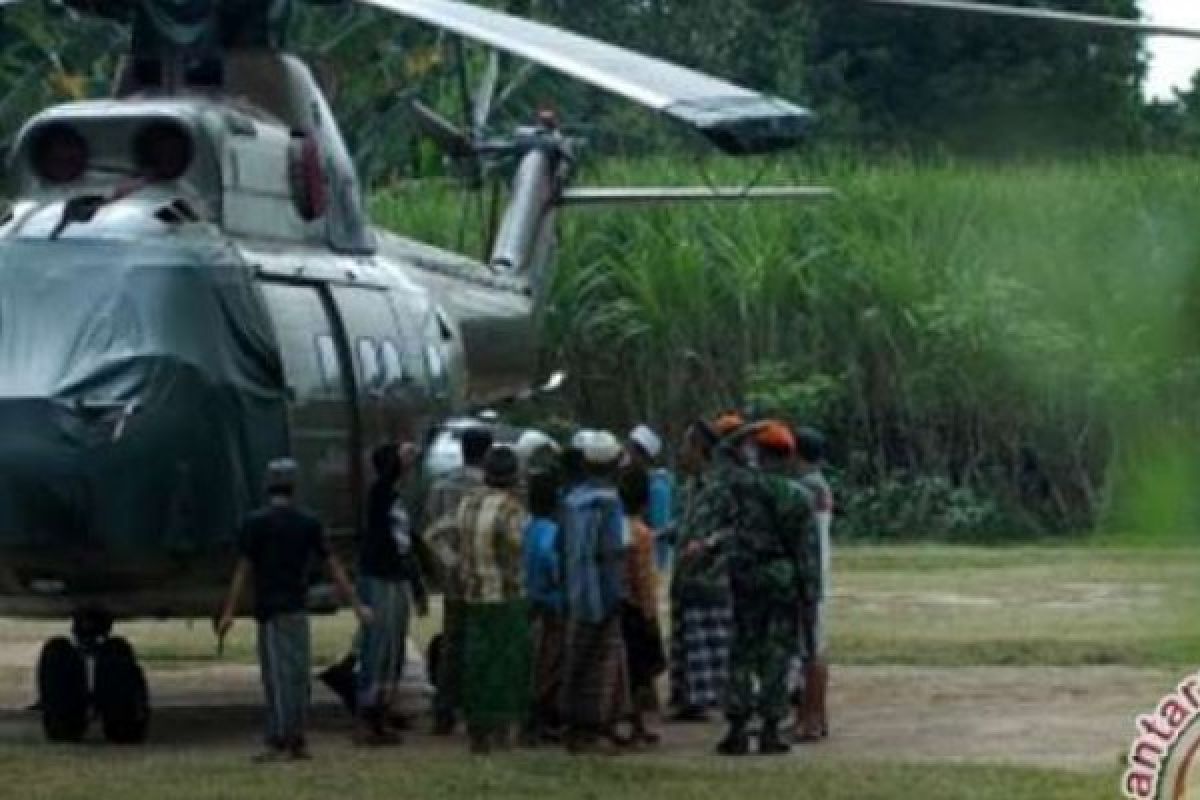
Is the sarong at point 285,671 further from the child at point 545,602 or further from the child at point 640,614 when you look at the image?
the child at point 640,614

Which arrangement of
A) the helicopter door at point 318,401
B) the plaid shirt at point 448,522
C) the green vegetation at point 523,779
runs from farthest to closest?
the helicopter door at point 318,401, the plaid shirt at point 448,522, the green vegetation at point 523,779

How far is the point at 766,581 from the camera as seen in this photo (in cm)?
1537

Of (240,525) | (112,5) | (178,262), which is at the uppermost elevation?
(112,5)

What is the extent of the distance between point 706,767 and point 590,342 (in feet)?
72.2

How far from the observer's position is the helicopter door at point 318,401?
16.6 meters

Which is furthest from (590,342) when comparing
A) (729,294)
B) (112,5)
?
(112,5)

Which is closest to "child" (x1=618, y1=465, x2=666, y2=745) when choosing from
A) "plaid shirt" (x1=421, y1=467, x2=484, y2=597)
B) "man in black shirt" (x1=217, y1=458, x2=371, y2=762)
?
"plaid shirt" (x1=421, y1=467, x2=484, y2=597)

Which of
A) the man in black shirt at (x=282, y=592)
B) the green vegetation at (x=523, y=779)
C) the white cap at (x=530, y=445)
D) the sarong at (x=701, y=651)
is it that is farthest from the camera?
the white cap at (x=530, y=445)

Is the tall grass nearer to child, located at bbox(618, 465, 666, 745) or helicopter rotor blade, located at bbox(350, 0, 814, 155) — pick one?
child, located at bbox(618, 465, 666, 745)

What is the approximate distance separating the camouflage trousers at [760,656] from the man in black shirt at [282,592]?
1.88 meters

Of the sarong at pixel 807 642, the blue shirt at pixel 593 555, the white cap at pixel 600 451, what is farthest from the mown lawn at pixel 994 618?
the white cap at pixel 600 451

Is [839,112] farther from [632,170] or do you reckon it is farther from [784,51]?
[632,170]

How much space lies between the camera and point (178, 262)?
1614 centimetres

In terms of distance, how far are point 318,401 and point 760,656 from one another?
2.76 metres
